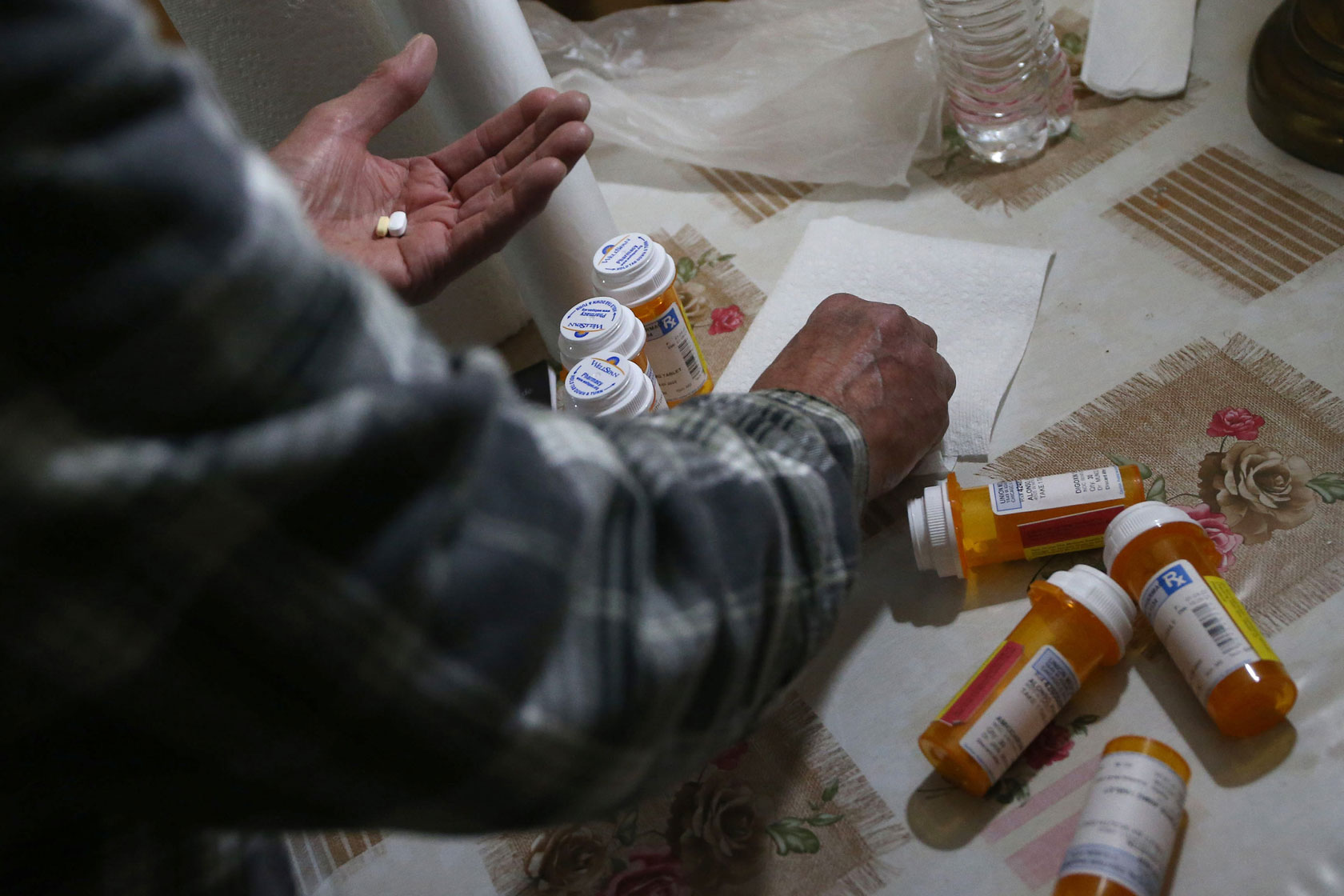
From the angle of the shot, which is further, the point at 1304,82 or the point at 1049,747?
the point at 1304,82

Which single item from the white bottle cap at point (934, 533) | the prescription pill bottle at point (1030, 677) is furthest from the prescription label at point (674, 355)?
the prescription pill bottle at point (1030, 677)

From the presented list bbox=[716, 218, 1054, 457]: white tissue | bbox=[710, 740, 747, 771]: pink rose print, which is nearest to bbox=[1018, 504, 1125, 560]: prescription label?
bbox=[716, 218, 1054, 457]: white tissue

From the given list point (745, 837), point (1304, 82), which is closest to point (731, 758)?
point (745, 837)

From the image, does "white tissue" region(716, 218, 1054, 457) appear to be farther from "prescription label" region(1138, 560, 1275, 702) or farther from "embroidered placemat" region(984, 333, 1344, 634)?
"prescription label" region(1138, 560, 1275, 702)

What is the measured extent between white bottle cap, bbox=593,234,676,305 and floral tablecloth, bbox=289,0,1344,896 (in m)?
0.16

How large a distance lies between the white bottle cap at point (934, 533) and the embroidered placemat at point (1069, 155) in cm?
42

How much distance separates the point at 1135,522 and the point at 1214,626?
76 millimetres

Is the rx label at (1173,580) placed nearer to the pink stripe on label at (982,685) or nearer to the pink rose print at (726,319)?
the pink stripe on label at (982,685)

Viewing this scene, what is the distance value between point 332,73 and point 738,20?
0.55 meters

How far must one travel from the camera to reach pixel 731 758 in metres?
0.63

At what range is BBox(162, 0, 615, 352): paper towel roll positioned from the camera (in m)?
0.81

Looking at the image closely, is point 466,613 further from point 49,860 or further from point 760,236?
point 760,236

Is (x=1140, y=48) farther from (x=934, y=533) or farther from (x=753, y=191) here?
(x=934, y=533)

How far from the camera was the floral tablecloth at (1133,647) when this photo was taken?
0.54m
